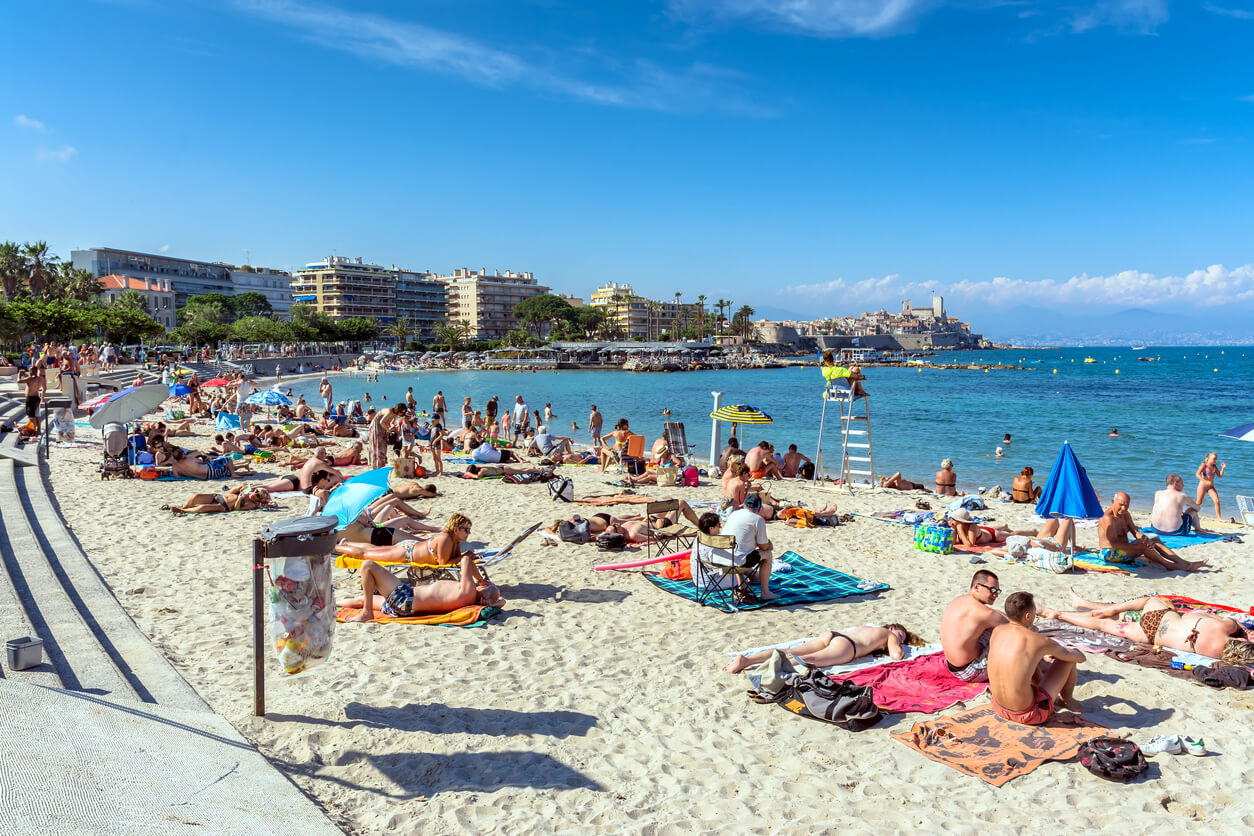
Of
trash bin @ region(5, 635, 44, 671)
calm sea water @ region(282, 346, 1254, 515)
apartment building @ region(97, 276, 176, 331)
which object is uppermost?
apartment building @ region(97, 276, 176, 331)

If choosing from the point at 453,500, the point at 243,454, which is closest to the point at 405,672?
the point at 453,500

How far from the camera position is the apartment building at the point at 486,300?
143750mm

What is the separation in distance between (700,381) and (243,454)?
63204 millimetres

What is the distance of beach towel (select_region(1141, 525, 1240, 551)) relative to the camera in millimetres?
9539

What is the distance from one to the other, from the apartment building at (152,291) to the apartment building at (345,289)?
102 ft

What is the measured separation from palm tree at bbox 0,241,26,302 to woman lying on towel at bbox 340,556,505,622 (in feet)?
214

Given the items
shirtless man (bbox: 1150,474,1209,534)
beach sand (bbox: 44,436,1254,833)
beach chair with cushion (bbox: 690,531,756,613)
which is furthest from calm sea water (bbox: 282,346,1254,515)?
beach sand (bbox: 44,436,1254,833)

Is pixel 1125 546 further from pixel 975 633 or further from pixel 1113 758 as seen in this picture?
pixel 1113 758

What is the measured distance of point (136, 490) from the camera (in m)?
11.9

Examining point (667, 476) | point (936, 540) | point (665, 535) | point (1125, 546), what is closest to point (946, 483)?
point (667, 476)

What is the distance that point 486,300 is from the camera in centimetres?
14538

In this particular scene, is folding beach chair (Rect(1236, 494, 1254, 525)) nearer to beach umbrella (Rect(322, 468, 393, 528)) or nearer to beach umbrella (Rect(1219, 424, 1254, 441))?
beach umbrella (Rect(1219, 424, 1254, 441))

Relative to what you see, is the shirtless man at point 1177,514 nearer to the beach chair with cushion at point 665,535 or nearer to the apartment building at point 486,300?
the beach chair with cushion at point 665,535

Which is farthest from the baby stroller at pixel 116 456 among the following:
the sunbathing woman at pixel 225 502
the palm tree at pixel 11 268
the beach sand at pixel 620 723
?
the palm tree at pixel 11 268
